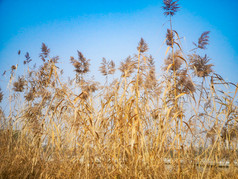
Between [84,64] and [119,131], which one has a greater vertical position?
[84,64]

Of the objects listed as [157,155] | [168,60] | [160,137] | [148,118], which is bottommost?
[157,155]

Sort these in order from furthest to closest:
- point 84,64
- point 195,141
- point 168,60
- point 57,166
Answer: point 84,64
point 168,60
point 195,141
point 57,166

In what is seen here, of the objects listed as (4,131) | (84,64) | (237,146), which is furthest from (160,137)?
(84,64)

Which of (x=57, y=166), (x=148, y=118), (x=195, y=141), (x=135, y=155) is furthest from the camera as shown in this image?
(x=195, y=141)

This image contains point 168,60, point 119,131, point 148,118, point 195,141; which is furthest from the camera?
point 168,60

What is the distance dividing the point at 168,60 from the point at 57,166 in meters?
2.43

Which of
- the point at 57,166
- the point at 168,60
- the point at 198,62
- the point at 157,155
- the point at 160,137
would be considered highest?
the point at 168,60

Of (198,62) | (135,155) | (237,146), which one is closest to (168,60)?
(198,62)

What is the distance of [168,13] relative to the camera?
5.59 ft

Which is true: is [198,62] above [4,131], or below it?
above

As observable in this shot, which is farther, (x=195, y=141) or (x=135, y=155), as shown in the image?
(x=195, y=141)

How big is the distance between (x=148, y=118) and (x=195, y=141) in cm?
76

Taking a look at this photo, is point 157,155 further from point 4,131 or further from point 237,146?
point 4,131

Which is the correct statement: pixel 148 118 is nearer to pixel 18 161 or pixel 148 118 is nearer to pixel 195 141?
pixel 195 141
